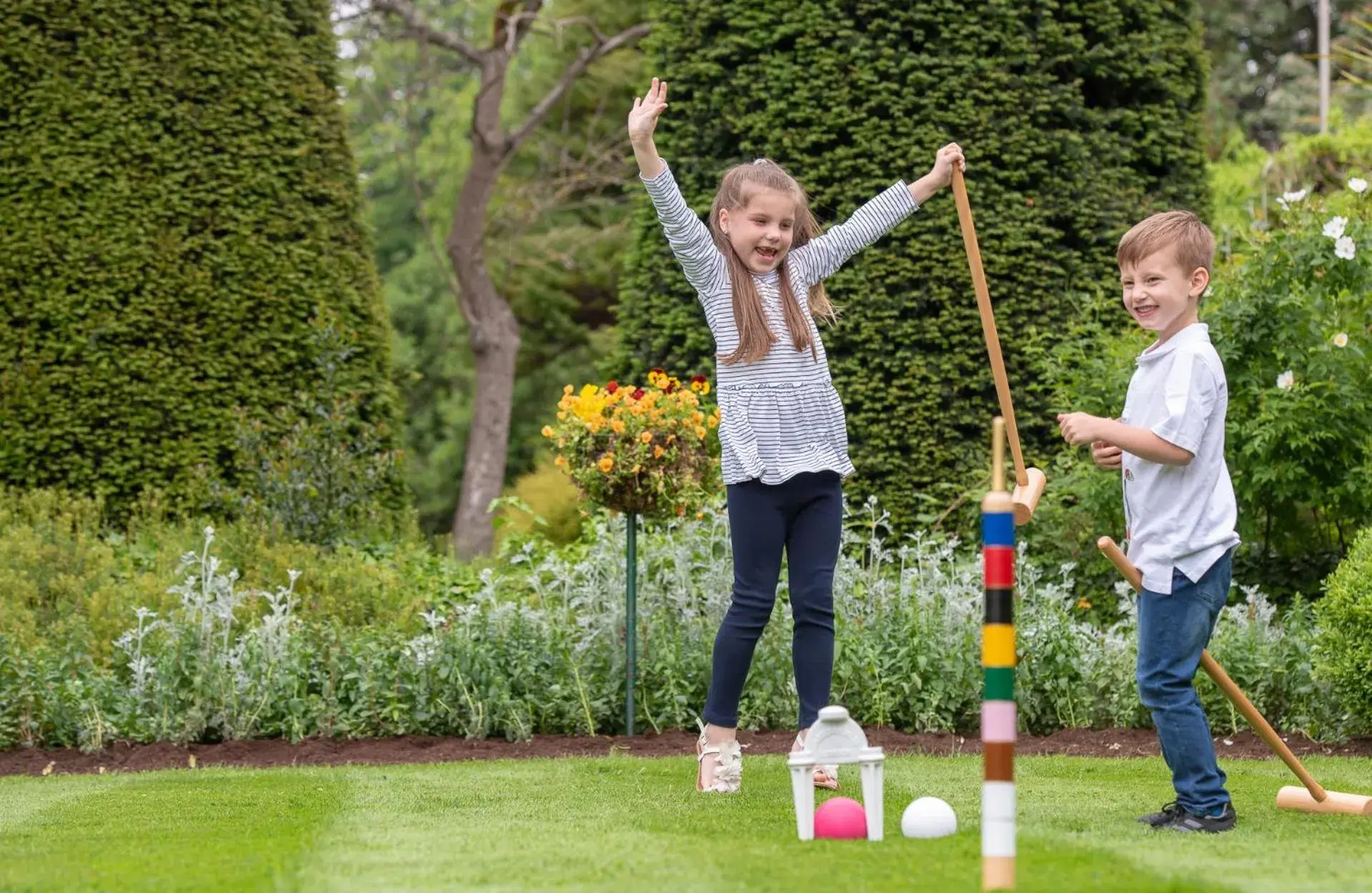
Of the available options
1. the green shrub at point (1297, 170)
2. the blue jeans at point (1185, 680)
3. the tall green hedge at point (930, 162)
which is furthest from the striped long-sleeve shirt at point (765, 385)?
the green shrub at point (1297, 170)

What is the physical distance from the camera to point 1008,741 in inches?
108

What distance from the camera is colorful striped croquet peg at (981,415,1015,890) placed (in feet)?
9.00

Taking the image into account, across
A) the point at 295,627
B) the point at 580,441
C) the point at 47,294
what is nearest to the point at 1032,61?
the point at 580,441

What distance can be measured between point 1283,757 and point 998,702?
1.60 m

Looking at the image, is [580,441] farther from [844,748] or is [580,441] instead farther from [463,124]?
[463,124]

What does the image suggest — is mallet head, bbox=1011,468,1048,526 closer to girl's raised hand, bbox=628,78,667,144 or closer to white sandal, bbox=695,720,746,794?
white sandal, bbox=695,720,746,794

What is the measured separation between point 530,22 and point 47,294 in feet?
30.8

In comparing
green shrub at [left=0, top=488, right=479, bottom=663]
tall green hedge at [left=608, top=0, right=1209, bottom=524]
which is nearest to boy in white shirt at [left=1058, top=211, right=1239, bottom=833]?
green shrub at [left=0, top=488, right=479, bottom=663]

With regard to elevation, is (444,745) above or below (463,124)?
below

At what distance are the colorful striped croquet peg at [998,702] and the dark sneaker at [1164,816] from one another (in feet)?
3.95

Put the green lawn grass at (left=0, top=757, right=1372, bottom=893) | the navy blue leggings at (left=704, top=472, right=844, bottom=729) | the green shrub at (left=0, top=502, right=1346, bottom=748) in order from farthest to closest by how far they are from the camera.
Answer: the green shrub at (left=0, top=502, right=1346, bottom=748), the navy blue leggings at (left=704, top=472, right=844, bottom=729), the green lawn grass at (left=0, top=757, right=1372, bottom=893)

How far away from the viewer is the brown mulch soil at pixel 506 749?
5.64 meters

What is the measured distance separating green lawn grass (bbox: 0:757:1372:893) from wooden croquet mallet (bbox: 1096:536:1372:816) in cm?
9

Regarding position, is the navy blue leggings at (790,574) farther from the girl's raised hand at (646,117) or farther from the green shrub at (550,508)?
the green shrub at (550,508)
